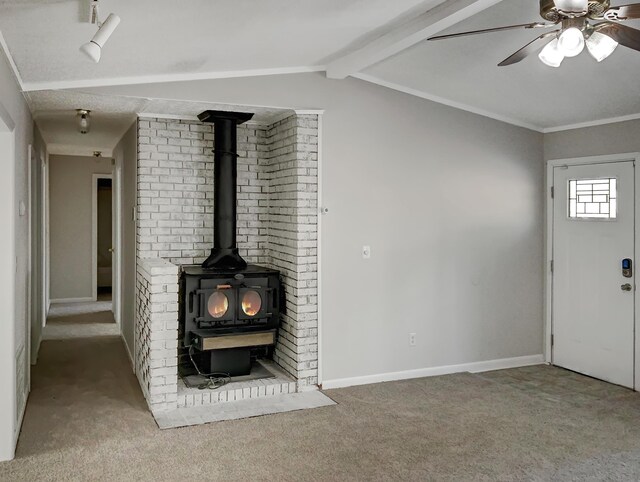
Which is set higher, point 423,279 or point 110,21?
point 110,21

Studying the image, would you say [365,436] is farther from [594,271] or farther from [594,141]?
[594,141]

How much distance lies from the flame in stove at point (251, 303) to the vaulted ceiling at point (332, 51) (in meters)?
1.68

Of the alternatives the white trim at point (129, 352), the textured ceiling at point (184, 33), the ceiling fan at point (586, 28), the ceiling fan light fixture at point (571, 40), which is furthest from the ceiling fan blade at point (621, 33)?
the white trim at point (129, 352)

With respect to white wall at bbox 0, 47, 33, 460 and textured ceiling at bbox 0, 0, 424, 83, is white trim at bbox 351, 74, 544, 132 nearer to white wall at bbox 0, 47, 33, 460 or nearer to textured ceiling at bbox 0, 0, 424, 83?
textured ceiling at bbox 0, 0, 424, 83

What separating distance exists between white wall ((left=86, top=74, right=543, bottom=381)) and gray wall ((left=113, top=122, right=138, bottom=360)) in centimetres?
144

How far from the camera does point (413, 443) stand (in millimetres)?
3771

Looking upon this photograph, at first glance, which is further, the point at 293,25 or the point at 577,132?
the point at 577,132

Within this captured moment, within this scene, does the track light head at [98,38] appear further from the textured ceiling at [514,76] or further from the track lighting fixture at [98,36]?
the textured ceiling at [514,76]

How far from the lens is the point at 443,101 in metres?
5.28

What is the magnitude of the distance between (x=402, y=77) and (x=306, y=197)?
1.22 meters

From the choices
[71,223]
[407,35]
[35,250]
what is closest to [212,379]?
[35,250]

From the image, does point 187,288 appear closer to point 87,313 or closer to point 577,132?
point 577,132

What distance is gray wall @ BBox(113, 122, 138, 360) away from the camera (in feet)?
17.8

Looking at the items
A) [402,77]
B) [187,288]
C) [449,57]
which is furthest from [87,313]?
[449,57]
